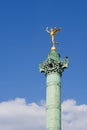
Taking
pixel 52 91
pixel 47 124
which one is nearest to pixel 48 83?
pixel 52 91

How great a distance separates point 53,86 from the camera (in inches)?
1394

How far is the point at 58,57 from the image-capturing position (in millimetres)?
37406

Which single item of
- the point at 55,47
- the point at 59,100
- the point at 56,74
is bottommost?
the point at 59,100

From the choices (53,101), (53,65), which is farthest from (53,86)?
(53,65)

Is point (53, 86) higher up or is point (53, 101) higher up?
point (53, 86)

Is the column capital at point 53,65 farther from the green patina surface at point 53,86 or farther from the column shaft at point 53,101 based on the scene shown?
the column shaft at point 53,101

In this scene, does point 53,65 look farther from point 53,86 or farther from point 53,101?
point 53,101

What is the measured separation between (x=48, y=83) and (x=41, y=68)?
200cm

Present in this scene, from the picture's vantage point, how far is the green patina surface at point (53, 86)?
34.0 m

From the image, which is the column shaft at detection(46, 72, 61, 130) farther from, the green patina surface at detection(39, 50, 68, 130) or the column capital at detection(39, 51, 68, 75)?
the column capital at detection(39, 51, 68, 75)

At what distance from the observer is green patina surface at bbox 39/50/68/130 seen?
34025mm

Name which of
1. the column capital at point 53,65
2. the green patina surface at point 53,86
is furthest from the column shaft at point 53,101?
the column capital at point 53,65

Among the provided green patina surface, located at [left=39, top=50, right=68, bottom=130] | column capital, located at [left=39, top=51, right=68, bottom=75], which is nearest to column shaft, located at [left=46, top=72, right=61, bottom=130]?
green patina surface, located at [left=39, top=50, right=68, bottom=130]

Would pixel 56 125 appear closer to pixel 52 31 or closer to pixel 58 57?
pixel 58 57
